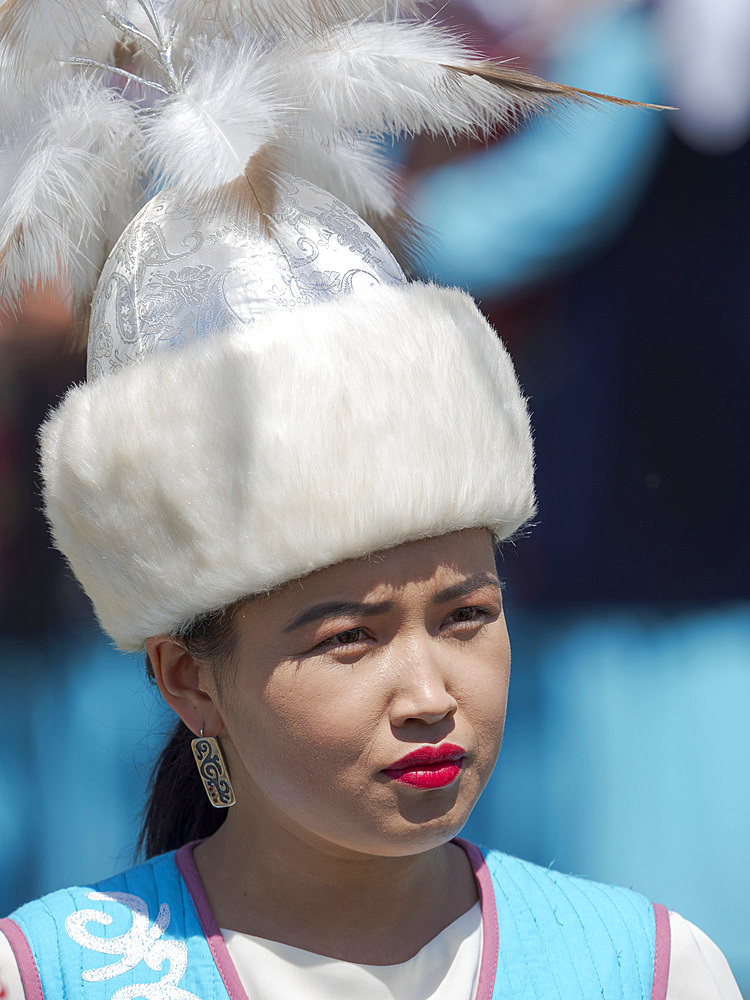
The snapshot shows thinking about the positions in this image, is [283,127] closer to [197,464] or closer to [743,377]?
[197,464]

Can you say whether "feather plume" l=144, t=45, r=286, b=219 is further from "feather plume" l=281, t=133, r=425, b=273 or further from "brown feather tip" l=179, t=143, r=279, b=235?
"feather plume" l=281, t=133, r=425, b=273

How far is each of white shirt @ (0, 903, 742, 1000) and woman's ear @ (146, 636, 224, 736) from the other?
271 millimetres

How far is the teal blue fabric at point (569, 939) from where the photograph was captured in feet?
4.31

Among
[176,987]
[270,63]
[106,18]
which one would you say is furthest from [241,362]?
[176,987]

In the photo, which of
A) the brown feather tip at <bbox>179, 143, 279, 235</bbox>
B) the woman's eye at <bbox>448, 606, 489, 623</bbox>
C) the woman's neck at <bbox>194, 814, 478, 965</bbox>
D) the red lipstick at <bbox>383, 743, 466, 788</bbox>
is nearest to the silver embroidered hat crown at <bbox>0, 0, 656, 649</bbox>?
the brown feather tip at <bbox>179, 143, 279, 235</bbox>

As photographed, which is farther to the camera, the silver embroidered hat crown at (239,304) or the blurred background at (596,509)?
the blurred background at (596,509)

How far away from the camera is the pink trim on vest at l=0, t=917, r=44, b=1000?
123cm

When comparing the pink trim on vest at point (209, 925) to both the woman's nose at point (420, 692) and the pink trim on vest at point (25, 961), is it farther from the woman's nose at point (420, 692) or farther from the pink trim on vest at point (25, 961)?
the woman's nose at point (420, 692)

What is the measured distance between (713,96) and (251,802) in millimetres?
1586

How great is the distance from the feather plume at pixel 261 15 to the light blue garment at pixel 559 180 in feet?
2.65

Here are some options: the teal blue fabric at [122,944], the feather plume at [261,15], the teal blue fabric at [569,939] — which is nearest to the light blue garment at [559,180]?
the feather plume at [261,15]

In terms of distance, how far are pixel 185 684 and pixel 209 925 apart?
31 cm

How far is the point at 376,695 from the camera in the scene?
114 centimetres

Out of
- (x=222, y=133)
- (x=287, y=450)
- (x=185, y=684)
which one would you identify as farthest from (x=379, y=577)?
(x=222, y=133)
